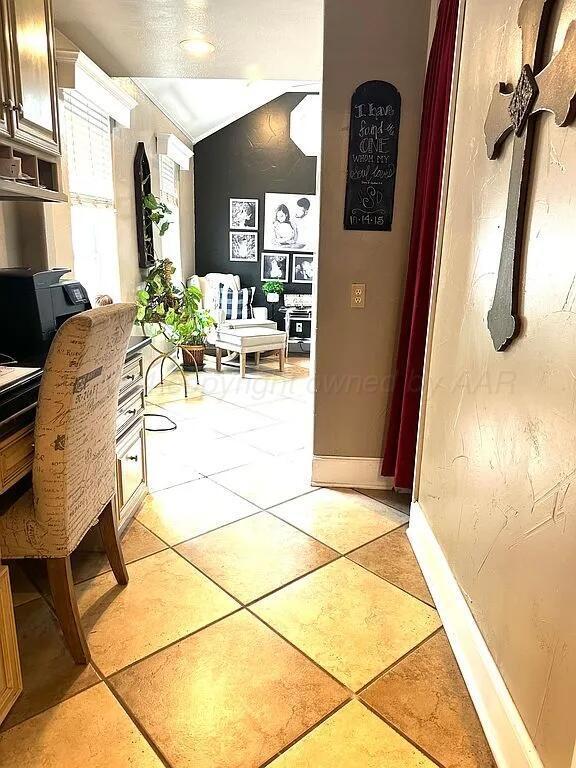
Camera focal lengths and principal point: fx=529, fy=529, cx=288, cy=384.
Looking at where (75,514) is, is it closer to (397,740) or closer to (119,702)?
(119,702)

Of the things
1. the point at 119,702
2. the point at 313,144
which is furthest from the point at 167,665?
the point at 313,144

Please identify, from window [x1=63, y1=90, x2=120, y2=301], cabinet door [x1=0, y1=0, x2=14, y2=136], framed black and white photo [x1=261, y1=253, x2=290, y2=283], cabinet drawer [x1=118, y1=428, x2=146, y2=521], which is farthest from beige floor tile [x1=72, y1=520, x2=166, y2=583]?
framed black and white photo [x1=261, y1=253, x2=290, y2=283]

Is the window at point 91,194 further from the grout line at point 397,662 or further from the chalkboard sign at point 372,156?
the grout line at point 397,662

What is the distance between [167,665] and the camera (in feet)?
5.49

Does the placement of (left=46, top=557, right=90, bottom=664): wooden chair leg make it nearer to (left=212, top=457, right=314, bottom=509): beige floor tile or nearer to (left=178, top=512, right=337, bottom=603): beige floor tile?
(left=178, top=512, right=337, bottom=603): beige floor tile

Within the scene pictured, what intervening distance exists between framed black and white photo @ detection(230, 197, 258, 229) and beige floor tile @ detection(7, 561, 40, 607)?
556cm

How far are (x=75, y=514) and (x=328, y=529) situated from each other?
1286mm

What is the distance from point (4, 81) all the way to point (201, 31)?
131 cm

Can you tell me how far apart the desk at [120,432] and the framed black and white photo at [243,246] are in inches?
181

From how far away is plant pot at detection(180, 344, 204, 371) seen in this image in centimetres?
554

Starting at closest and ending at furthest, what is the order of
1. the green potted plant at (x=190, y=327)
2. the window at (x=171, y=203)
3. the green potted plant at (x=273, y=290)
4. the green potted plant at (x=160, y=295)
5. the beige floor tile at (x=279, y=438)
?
the beige floor tile at (x=279, y=438)
the green potted plant at (x=160, y=295)
the green potted plant at (x=190, y=327)
the window at (x=171, y=203)
the green potted plant at (x=273, y=290)

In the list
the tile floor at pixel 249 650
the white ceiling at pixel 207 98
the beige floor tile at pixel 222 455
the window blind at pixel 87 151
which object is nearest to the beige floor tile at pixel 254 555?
the tile floor at pixel 249 650

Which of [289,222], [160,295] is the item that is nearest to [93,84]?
[160,295]

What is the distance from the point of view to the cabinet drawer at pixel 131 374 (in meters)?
2.30
